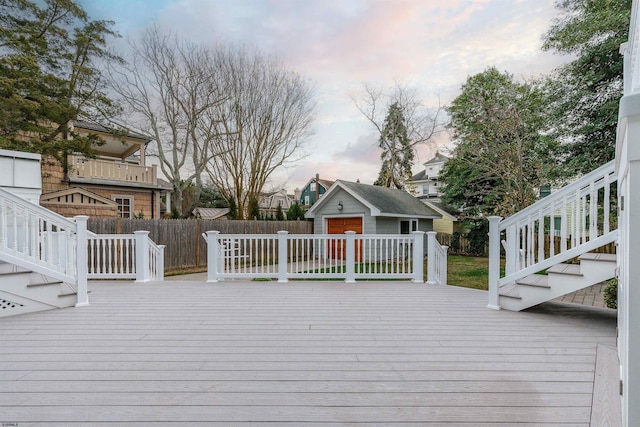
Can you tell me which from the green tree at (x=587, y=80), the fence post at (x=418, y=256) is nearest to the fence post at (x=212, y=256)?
the fence post at (x=418, y=256)

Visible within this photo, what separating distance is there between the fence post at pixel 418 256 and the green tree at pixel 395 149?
1548 centimetres

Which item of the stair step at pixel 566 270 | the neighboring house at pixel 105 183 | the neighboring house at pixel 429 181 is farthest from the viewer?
the neighboring house at pixel 429 181

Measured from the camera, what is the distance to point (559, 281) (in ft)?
12.2

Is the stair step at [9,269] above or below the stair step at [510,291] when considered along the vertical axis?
above

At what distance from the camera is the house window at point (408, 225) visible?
592 inches

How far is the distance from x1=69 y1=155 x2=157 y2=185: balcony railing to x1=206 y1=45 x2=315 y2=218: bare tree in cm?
314

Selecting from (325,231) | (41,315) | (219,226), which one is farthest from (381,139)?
(41,315)

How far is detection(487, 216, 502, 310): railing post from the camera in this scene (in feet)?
13.6

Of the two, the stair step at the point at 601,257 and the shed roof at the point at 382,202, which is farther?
the shed roof at the point at 382,202

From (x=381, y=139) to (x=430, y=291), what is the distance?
16.8m

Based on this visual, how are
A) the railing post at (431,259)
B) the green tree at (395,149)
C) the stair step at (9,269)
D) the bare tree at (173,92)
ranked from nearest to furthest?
the stair step at (9,269)
the railing post at (431,259)
the bare tree at (173,92)
the green tree at (395,149)

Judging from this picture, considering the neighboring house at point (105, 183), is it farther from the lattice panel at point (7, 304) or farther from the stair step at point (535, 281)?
the stair step at point (535, 281)

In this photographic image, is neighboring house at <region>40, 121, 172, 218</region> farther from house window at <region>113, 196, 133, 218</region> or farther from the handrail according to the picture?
the handrail

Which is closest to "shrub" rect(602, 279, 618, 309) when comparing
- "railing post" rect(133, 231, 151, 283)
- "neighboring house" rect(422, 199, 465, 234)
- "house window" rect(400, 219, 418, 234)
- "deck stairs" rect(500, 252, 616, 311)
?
"deck stairs" rect(500, 252, 616, 311)
